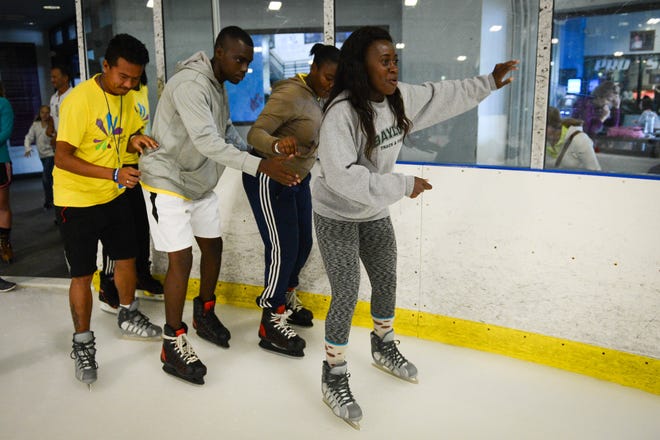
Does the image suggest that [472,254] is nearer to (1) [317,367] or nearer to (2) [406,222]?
(2) [406,222]

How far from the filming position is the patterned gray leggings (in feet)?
7.24

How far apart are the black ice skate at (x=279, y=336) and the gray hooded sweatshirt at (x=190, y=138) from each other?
2.32 feet

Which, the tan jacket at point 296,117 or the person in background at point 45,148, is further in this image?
the person in background at point 45,148

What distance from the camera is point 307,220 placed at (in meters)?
3.02

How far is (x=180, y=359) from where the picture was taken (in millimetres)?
2613

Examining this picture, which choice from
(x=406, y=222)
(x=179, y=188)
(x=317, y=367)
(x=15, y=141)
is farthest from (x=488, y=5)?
(x=15, y=141)

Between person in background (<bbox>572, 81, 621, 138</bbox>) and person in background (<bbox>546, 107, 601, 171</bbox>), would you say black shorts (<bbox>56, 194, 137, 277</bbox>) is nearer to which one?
person in background (<bbox>546, 107, 601, 171</bbox>)

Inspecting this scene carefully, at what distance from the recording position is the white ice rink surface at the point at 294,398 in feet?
7.17

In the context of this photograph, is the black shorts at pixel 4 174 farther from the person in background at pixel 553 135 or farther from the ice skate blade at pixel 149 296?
the person in background at pixel 553 135

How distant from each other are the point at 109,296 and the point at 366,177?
2.19 meters

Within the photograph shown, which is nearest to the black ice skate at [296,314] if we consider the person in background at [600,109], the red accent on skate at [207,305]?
the red accent on skate at [207,305]

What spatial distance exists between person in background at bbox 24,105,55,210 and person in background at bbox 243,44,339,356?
4552 mm

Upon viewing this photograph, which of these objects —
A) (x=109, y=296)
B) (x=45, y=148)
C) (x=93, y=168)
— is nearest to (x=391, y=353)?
(x=93, y=168)

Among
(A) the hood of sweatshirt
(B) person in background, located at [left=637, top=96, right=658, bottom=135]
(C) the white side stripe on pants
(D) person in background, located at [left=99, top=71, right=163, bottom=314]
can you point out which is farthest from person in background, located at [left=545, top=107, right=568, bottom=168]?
(D) person in background, located at [left=99, top=71, right=163, bottom=314]
